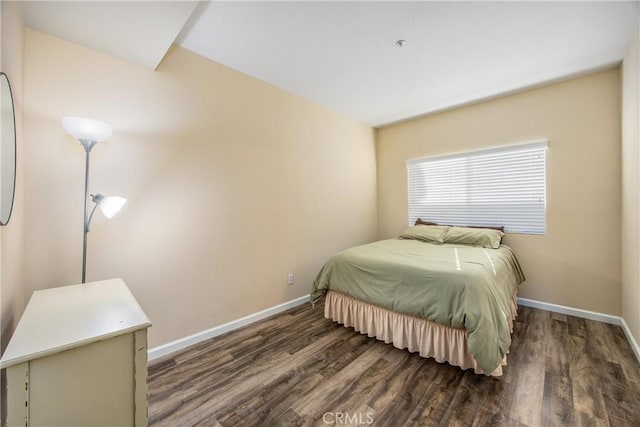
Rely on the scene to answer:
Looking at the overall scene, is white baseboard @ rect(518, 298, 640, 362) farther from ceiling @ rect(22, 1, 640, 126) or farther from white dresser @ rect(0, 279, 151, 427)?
white dresser @ rect(0, 279, 151, 427)

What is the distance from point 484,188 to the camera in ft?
11.2

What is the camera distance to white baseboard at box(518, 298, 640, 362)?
89.1 inches

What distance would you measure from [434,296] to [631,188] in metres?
1.99

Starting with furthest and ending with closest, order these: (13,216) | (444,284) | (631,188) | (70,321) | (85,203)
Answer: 1. (631,188)
2. (444,284)
3. (85,203)
4. (13,216)
5. (70,321)

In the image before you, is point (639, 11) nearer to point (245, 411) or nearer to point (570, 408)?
point (570, 408)

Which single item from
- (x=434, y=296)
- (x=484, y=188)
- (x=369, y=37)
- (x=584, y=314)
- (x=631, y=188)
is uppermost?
(x=369, y=37)

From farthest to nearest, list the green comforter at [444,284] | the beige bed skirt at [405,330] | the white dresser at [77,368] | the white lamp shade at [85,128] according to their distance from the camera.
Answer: the beige bed skirt at [405,330]
the green comforter at [444,284]
the white lamp shade at [85,128]
the white dresser at [77,368]

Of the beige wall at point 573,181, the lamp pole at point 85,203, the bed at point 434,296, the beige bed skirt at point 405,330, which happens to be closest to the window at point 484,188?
the beige wall at point 573,181

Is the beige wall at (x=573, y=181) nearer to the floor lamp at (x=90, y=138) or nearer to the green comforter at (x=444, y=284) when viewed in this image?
the green comforter at (x=444, y=284)

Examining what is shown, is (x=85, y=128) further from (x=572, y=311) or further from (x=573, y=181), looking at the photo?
(x=572, y=311)

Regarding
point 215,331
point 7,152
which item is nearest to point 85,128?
point 7,152

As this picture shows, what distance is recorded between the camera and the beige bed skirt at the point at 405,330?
1.88 m

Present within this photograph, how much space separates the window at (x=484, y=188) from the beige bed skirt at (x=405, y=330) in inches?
58.8

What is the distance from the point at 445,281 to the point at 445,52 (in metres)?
1.99
